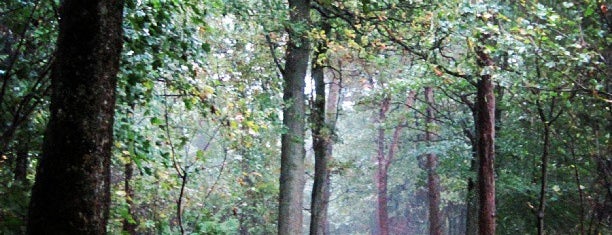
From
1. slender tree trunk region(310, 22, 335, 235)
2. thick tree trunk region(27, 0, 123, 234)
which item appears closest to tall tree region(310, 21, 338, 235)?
slender tree trunk region(310, 22, 335, 235)

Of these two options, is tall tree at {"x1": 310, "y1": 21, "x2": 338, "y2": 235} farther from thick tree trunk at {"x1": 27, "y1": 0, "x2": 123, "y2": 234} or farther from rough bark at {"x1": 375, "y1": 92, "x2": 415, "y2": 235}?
rough bark at {"x1": 375, "y1": 92, "x2": 415, "y2": 235}

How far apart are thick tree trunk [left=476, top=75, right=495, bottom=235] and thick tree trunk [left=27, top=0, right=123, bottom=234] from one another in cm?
558

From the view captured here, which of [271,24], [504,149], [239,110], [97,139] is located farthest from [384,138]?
[97,139]

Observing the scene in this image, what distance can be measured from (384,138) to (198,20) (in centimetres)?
2217

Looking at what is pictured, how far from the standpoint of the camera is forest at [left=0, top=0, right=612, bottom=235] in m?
2.65

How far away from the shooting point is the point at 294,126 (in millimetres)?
10000

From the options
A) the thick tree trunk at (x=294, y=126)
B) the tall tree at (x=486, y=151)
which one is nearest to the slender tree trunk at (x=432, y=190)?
the thick tree trunk at (x=294, y=126)

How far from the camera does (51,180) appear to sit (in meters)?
2.53

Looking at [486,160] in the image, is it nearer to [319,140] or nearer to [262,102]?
[262,102]

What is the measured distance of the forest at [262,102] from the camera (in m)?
2.65

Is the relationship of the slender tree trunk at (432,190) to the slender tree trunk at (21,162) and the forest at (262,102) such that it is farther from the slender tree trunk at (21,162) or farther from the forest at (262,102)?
Result: the slender tree trunk at (21,162)

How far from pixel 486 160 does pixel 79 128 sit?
5.80 metres

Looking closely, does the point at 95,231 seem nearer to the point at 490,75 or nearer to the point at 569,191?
the point at 490,75

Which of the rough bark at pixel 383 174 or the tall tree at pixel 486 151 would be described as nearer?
the tall tree at pixel 486 151
